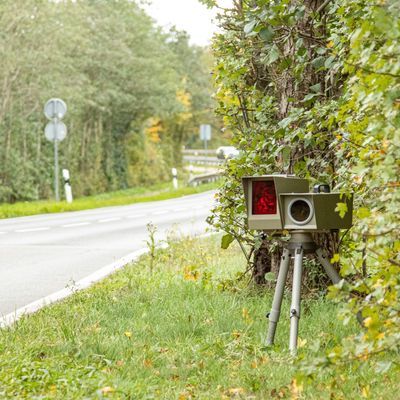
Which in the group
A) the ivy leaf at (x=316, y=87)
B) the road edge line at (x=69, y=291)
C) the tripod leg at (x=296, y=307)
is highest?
the ivy leaf at (x=316, y=87)

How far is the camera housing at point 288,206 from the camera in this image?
5.02m

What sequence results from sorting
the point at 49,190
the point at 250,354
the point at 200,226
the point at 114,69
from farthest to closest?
the point at 114,69 → the point at 49,190 → the point at 200,226 → the point at 250,354

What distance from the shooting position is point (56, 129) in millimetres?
24453

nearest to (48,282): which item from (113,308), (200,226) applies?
(113,308)

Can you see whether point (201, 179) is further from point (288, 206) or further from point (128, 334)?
point (288, 206)

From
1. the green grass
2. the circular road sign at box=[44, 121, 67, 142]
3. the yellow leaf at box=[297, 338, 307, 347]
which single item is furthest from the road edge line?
the circular road sign at box=[44, 121, 67, 142]

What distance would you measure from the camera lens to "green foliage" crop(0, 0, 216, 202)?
23050 millimetres

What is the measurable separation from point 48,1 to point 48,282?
20.3 meters

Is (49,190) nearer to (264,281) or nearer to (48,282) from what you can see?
(48,282)

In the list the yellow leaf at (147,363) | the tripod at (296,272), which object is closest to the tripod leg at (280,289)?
the tripod at (296,272)

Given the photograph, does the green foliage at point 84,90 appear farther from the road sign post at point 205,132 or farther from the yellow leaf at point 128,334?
the yellow leaf at point 128,334

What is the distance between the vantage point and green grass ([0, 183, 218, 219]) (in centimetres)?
2297

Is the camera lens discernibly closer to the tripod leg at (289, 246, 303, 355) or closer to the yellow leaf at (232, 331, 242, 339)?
the tripod leg at (289, 246, 303, 355)

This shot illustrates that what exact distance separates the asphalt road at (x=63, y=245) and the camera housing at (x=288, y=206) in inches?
134
